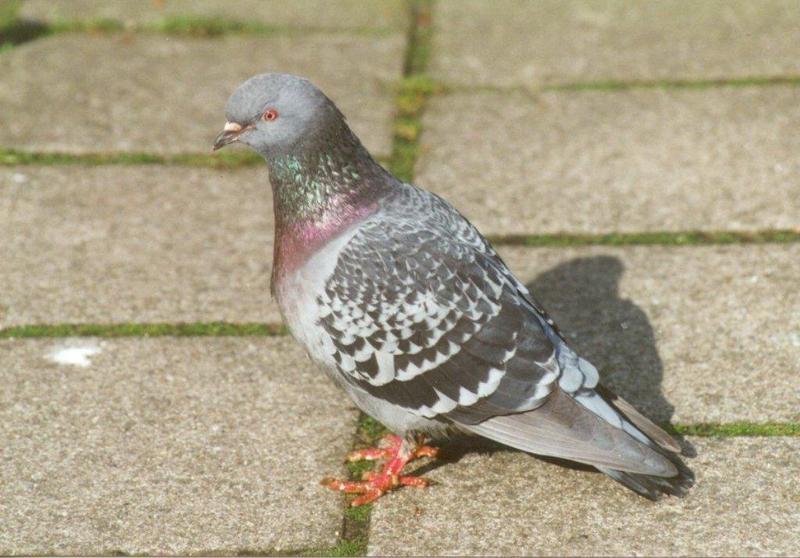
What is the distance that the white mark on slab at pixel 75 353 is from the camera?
4.60 metres

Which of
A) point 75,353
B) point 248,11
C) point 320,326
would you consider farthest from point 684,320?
point 248,11

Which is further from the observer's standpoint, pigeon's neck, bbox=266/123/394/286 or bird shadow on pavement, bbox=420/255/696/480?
bird shadow on pavement, bbox=420/255/696/480

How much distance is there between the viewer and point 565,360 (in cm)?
389

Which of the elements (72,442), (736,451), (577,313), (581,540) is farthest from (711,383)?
(72,442)

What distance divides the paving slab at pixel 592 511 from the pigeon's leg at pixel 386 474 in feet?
0.13

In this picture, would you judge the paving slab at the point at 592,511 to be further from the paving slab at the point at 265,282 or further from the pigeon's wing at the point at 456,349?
the paving slab at the point at 265,282

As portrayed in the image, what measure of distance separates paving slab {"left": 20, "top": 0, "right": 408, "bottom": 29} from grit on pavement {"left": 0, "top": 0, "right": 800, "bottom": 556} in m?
0.03

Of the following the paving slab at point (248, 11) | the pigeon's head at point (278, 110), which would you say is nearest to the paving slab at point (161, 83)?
the paving slab at point (248, 11)

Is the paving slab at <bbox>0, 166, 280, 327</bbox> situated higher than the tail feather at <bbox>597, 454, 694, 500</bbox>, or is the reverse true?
the tail feather at <bbox>597, 454, 694, 500</bbox>

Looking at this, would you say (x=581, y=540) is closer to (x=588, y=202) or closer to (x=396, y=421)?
(x=396, y=421)

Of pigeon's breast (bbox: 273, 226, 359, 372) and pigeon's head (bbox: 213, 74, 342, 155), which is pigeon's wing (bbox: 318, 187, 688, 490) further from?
pigeon's head (bbox: 213, 74, 342, 155)

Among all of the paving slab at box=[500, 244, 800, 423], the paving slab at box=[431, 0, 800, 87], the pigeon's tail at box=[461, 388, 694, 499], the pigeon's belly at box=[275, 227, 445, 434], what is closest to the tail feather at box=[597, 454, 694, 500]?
the pigeon's tail at box=[461, 388, 694, 499]

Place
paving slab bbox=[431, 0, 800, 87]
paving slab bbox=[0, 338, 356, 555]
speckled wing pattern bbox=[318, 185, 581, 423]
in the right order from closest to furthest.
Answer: paving slab bbox=[0, 338, 356, 555], speckled wing pattern bbox=[318, 185, 581, 423], paving slab bbox=[431, 0, 800, 87]

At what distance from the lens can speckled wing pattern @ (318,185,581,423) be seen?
12.6ft
